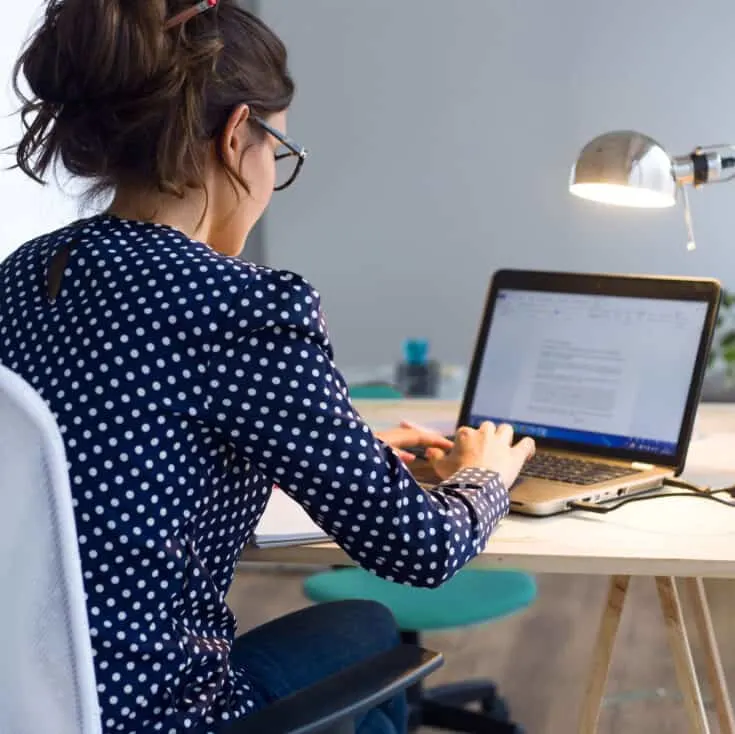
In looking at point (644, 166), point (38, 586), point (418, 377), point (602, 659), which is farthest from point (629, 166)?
point (418, 377)

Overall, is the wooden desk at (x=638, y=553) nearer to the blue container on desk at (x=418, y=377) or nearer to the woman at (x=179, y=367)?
the woman at (x=179, y=367)

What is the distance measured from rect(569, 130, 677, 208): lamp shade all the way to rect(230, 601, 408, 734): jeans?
0.69 metres

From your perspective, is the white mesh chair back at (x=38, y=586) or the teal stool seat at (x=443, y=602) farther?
the teal stool seat at (x=443, y=602)

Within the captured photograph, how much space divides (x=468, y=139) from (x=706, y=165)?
265 centimetres

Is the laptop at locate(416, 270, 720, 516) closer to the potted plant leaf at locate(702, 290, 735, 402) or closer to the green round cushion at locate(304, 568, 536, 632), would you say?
the green round cushion at locate(304, 568, 536, 632)

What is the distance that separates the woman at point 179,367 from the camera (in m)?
1.01

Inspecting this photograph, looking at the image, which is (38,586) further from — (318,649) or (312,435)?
(318,649)

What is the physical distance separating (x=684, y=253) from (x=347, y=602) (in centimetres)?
301

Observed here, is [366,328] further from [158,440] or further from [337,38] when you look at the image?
[158,440]

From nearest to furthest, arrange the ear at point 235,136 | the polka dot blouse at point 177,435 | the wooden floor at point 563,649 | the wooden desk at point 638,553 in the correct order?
the polka dot blouse at point 177,435, the ear at point 235,136, the wooden desk at point 638,553, the wooden floor at point 563,649

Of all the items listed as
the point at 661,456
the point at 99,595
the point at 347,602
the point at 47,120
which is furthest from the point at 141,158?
the point at 661,456

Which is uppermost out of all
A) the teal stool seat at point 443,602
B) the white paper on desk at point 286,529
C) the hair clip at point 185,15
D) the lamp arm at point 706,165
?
the hair clip at point 185,15

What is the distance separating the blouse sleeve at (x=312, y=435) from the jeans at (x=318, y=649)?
0.77 feet

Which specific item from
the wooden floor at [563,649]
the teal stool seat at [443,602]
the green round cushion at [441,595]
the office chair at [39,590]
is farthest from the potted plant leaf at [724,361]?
the office chair at [39,590]
